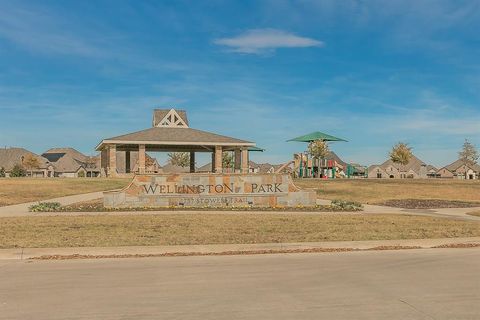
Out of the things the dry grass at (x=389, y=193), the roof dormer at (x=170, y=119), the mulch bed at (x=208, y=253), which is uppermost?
the roof dormer at (x=170, y=119)

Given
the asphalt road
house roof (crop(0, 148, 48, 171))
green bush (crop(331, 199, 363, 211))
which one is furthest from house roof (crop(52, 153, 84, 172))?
the asphalt road

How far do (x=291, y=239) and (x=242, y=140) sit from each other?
119 ft

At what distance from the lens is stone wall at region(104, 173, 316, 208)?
21641 mm

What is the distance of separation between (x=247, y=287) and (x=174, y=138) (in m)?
40.0

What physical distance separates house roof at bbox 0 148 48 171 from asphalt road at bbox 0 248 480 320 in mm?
85136

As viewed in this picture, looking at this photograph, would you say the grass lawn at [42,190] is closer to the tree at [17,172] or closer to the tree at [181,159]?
the tree at [17,172]

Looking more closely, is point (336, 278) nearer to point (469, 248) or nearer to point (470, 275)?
point (470, 275)

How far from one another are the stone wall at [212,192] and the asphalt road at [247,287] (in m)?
11.9

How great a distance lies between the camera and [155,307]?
627cm

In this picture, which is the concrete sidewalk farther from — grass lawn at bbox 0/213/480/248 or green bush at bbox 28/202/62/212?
green bush at bbox 28/202/62/212

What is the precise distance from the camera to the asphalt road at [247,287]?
19.8 ft

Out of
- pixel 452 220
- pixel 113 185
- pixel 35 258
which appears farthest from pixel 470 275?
pixel 113 185

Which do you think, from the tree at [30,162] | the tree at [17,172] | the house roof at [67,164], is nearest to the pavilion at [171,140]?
the tree at [17,172]

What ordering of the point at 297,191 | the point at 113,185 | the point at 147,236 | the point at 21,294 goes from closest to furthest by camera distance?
1. the point at 21,294
2. the point at 147,236
3. the point at 297,191
4. the point at 113,185
